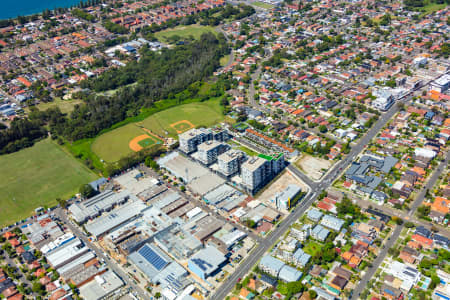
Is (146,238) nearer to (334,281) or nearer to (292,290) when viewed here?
(292,290)

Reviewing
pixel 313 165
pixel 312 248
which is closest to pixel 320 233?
pixel 312 248

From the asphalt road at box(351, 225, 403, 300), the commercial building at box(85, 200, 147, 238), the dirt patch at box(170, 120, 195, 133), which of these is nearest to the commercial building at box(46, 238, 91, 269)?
the commercial building at box(85, 200, 147, 238)

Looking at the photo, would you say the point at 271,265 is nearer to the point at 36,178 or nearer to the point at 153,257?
the point at 153,257

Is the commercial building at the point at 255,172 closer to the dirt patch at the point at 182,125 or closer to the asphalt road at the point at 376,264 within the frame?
the asphalt road at the point at 376,264

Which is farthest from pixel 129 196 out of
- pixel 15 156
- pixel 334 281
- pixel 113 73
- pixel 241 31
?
pixel 241 31

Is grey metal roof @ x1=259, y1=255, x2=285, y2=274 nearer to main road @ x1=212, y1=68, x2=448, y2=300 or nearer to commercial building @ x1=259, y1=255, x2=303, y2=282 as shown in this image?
commercial building @ x1=259, y1=255, x2=303, y2=282

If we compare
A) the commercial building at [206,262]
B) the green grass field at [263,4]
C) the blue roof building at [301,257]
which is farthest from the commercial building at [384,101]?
the green grass field at [263,4]

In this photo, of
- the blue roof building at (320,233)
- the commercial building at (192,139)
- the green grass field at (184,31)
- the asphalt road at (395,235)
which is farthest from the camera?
the green grass field at (184,31)
